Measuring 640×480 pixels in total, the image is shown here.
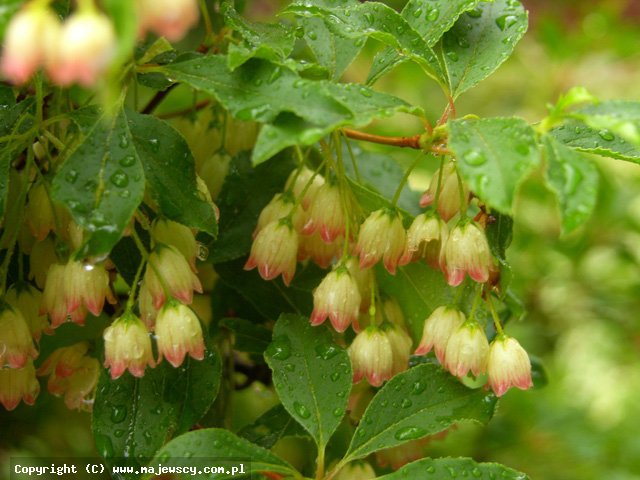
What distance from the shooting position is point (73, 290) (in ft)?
2.80

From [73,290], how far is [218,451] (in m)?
0.23

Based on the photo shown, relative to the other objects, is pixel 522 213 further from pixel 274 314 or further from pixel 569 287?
pixel 274 314

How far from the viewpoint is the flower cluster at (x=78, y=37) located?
0.54 meters

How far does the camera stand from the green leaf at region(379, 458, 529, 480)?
0.85 meters

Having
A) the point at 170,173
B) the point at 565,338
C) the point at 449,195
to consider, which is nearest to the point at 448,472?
the point at 449,195

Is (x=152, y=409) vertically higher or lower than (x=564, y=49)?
higher

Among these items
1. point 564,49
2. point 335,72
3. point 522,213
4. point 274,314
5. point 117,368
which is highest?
point 335,72

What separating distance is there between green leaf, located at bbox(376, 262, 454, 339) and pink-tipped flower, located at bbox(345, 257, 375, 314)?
0.11 ft

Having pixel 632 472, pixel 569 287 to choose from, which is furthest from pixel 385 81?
pixel 632 472

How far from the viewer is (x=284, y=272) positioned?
0.97 meters

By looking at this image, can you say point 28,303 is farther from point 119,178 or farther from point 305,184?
point 305,184

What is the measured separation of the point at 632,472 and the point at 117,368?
1.48 meters

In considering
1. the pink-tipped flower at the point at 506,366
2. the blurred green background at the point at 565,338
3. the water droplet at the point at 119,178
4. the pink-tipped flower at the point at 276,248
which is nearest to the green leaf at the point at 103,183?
the water droplet at the point at 119,178

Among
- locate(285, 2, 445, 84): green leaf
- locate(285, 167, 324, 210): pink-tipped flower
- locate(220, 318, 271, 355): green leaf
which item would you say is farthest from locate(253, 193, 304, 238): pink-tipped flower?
locate(285, 2, 445, 84): green leaf
